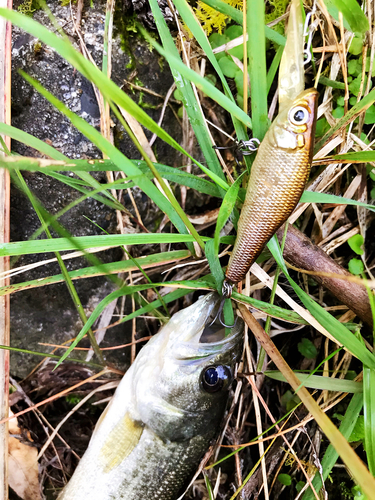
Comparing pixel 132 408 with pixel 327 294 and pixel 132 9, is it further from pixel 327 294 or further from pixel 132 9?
pixel 132 9

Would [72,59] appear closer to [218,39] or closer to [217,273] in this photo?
[217,273]

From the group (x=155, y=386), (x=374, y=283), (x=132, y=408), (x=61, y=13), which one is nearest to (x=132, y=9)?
(x=61, y=13)

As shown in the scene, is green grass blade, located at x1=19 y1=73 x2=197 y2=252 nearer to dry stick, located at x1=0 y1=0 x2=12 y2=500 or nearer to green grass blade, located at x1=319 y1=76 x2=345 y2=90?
dry stick, located at x1=0 y1=0 x2=12 y2=500

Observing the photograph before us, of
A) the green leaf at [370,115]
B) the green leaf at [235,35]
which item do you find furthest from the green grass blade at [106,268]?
the green leaf at [370,115]

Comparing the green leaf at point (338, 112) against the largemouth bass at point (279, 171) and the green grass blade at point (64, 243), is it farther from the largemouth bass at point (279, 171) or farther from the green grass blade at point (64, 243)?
the green grass blade at point (64, 243)

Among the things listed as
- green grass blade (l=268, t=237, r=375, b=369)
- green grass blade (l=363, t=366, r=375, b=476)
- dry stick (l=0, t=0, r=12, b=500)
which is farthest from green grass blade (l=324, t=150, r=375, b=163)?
dry stick (l=0, t=0, r=12, b=500)
